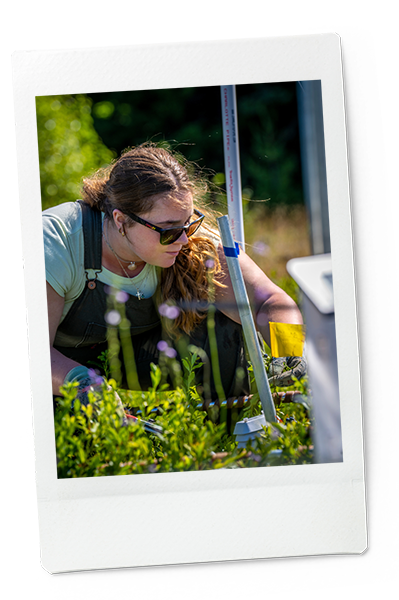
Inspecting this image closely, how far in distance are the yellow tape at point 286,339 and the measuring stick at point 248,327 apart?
0.07 m

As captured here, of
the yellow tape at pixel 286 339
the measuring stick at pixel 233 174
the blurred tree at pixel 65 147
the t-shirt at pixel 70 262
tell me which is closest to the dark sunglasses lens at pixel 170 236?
the t-shirt at pixel 70 262

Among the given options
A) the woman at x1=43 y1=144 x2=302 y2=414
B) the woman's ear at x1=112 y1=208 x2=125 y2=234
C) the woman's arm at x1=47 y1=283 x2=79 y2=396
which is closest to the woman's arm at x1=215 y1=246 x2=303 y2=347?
the woman at x1=43 y1=144 x2=302 y2=414

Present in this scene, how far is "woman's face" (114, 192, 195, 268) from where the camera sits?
1870 mm

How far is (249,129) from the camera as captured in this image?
1.93 m

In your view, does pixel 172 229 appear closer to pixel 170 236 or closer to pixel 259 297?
pixel 170 236

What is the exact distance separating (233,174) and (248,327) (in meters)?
0.59

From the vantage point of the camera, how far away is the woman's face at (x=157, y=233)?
73.6 inches

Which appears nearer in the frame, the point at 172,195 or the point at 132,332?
the point at 172,195

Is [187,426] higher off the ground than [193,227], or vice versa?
[193,227]

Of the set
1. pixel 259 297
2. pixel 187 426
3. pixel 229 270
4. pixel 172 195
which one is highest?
pixel 172 195

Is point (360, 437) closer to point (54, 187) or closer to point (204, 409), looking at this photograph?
point (204, 409)

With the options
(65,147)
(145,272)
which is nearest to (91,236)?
(145,272)

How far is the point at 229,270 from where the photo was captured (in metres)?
1.93

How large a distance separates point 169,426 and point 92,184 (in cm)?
96
